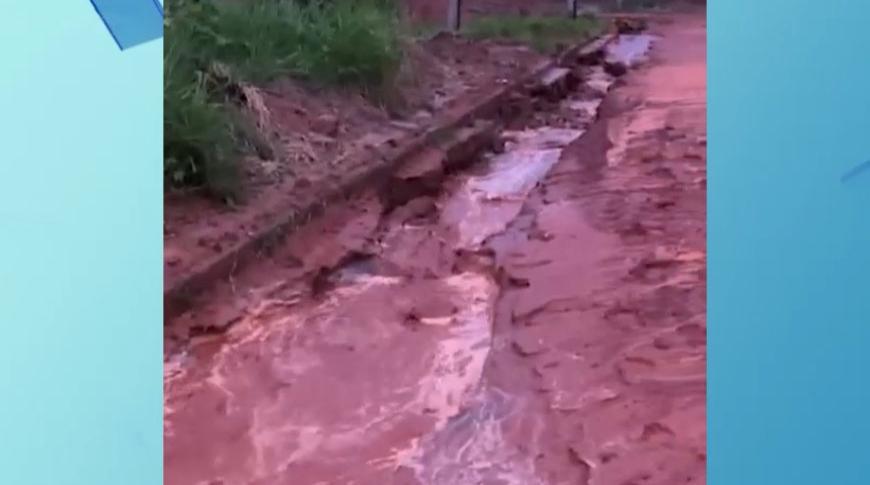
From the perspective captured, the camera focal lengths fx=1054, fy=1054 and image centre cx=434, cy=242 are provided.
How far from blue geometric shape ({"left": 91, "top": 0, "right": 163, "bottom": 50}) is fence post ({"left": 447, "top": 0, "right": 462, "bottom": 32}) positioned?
467mm

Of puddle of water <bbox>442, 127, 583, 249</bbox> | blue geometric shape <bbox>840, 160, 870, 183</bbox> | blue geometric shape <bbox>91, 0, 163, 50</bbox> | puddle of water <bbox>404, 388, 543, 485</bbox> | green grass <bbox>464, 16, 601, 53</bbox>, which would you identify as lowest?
puddle of water <bbox>404, 388, 543, 485</bbox>

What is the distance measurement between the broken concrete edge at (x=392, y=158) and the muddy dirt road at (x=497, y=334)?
0.02 metres

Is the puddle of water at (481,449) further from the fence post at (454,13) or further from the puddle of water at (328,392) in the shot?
the fence post at (454,13)

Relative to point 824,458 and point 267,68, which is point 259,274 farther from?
point 824,458

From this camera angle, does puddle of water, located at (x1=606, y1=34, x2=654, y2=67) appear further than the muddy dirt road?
Yes

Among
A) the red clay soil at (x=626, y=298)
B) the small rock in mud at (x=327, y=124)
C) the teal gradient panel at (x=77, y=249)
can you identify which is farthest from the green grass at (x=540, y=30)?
the teal gradient panel at (x=77, y=249)

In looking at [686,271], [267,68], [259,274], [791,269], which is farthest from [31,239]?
[791,269]

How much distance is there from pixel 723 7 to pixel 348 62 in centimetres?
61

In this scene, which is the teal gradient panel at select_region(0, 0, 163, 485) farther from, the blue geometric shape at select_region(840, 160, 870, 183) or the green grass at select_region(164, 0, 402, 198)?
the blue geometric shape at select_region(840, 160, 870, 183)

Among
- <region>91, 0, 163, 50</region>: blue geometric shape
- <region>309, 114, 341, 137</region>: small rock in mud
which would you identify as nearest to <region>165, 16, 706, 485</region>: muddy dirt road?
<region>309, 114, 341, 137</region>: small rock in mud

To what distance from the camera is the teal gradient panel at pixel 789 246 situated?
129cm

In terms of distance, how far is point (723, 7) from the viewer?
1.35 m

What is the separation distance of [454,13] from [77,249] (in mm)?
697

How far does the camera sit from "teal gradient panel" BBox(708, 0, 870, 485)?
4.24 feet
